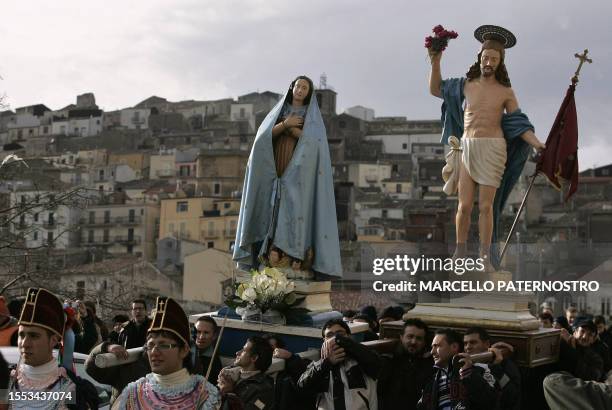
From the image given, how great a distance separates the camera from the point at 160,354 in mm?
4879

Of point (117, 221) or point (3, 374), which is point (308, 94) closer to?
point (3, 374)

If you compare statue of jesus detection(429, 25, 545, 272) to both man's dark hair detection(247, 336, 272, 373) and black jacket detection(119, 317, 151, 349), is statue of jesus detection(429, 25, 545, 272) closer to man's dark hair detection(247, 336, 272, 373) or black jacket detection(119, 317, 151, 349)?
man's dark hair detection(247, 336, 272, 373)

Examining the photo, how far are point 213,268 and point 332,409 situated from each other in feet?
149

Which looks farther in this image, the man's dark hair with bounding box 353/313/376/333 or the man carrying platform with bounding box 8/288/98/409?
the man's dark hair with bounding box 353/313/376/333

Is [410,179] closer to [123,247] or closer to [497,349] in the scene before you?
[123,247]

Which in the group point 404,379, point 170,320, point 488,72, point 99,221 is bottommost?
point 99,221

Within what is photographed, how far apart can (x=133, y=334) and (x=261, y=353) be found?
2439 millimetres

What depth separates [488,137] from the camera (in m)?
8.39

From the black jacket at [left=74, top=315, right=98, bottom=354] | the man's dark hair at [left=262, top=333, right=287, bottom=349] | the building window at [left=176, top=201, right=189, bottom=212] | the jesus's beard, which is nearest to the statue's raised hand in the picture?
the jesus's beard

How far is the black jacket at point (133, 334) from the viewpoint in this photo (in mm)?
8352

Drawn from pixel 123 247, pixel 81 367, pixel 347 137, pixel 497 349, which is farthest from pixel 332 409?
pixel 347 137

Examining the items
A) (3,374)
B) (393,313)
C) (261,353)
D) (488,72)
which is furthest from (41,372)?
(393,313)

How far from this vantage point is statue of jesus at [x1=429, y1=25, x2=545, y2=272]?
8367 mm

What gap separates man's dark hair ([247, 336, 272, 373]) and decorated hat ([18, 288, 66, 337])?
1530mm
